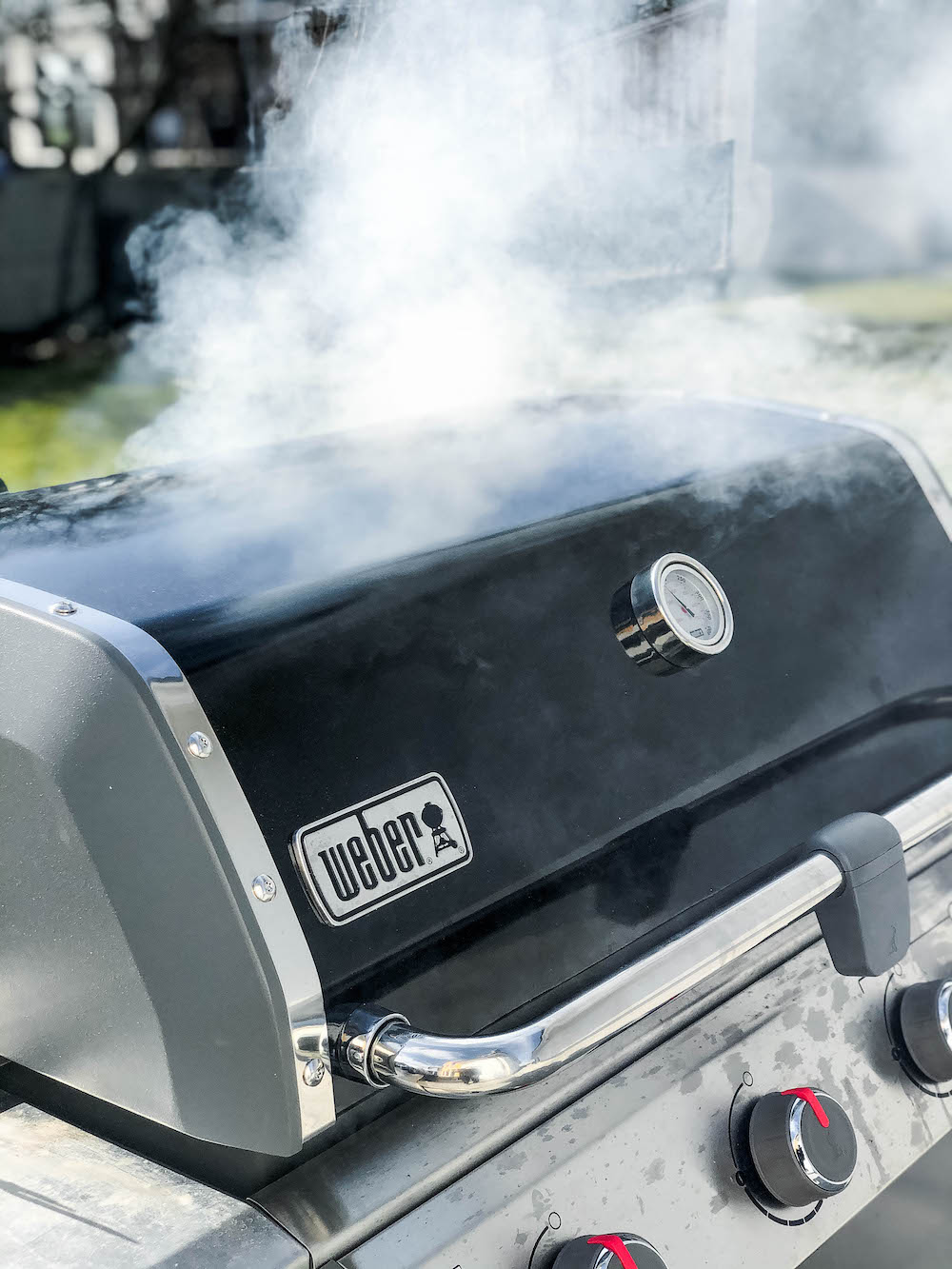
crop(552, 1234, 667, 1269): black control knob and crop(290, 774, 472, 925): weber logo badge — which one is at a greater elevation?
crop(290, 774, 472, 925): weber logo badge

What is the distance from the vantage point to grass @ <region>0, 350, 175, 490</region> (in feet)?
16.0

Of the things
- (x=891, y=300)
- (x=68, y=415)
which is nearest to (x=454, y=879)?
(x=68, y=415)

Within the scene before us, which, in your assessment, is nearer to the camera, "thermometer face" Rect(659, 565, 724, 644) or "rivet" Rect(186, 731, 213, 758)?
"rivet" Rect(186, 731, 213, 758)

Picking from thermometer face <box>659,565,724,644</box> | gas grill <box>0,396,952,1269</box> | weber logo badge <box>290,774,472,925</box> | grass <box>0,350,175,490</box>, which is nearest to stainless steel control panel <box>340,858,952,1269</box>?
gas grill <box>0,396,952,1269</box>

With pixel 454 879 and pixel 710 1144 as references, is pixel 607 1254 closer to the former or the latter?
pixel 710 1144

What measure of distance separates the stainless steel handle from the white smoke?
Result: 88 cm

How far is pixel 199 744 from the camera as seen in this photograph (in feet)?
2.82

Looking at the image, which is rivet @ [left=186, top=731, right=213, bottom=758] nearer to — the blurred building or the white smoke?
the white smoke

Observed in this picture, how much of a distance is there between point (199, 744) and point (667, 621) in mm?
475

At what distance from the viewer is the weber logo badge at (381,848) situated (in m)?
0.90

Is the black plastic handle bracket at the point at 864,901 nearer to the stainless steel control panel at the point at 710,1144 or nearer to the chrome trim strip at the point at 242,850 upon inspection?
the stainless steel control panel at the point at 710,1144

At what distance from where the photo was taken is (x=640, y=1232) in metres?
0.93

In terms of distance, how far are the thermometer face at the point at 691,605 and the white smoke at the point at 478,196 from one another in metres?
0.58

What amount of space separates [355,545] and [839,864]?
1.69 ft
